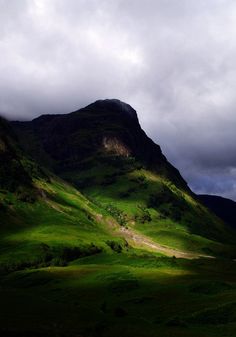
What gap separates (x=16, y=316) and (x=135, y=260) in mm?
141546

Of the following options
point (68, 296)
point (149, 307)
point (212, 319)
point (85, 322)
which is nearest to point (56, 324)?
point (85, 322)

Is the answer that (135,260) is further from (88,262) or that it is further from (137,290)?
(137,290)

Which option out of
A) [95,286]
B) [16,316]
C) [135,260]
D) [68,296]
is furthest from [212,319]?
[135,260]

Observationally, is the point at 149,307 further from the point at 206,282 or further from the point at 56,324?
the point at 56,324

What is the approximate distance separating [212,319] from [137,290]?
44.9 m

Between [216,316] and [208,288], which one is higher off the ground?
[208,288]

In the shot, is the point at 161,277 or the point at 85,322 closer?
the point at 85,322

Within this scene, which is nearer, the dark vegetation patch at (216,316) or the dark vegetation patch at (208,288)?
the dark vegetation patch at (216,316)

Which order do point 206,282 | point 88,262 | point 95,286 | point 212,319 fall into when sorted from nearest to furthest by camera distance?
point 212,319 → point 206,282 → point 95,286 → point 88,262

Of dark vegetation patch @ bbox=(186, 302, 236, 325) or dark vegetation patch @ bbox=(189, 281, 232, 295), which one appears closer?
dark vegetation patch @ bbox=(186, 302, 236, 325)

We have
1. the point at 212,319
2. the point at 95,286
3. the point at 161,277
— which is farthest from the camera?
the point at 161,277

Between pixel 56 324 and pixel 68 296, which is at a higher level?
pixel 56 324

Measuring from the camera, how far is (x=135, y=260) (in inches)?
7008

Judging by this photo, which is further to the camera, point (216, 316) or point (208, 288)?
point (208, 288)
